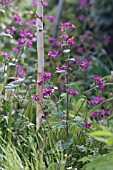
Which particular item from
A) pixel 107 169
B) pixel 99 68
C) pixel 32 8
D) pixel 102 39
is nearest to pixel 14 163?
pixel 107 169

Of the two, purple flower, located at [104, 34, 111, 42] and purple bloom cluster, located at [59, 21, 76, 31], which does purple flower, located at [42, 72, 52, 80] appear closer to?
purple bloom cluster, located at [59, 21, 76, 31]

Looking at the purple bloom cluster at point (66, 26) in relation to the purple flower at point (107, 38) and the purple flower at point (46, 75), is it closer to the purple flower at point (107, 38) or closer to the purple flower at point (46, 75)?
the purple flower at point (46, 75)

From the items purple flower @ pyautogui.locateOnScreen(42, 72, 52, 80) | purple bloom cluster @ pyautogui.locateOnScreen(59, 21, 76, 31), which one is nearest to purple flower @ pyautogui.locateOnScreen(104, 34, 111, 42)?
purple bloom cluster @ pyautogui.locateOnScreen(59, 21, 76, 31)

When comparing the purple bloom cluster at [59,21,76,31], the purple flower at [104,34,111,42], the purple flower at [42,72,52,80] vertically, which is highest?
the purple flower at [104,34,111,42]

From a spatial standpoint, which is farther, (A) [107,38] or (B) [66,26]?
(A) [107,38]

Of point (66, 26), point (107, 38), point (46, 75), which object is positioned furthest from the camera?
point (107, 38)

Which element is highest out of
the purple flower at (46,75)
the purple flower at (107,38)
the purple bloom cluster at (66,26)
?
the purple flower at (107,38)

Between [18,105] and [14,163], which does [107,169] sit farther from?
[18,105]

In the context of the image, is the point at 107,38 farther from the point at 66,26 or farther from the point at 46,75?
the point at 46,75

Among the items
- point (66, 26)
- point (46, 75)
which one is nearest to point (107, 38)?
point (66, 26)

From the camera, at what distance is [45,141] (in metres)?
2.91

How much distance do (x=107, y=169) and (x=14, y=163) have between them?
0.70m

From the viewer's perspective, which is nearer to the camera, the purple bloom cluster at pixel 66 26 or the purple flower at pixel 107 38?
the purple bloom cluster at pixel 66 26

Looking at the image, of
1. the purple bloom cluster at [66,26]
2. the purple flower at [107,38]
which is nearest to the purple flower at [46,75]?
the purple bloom cluster at [66,26]
